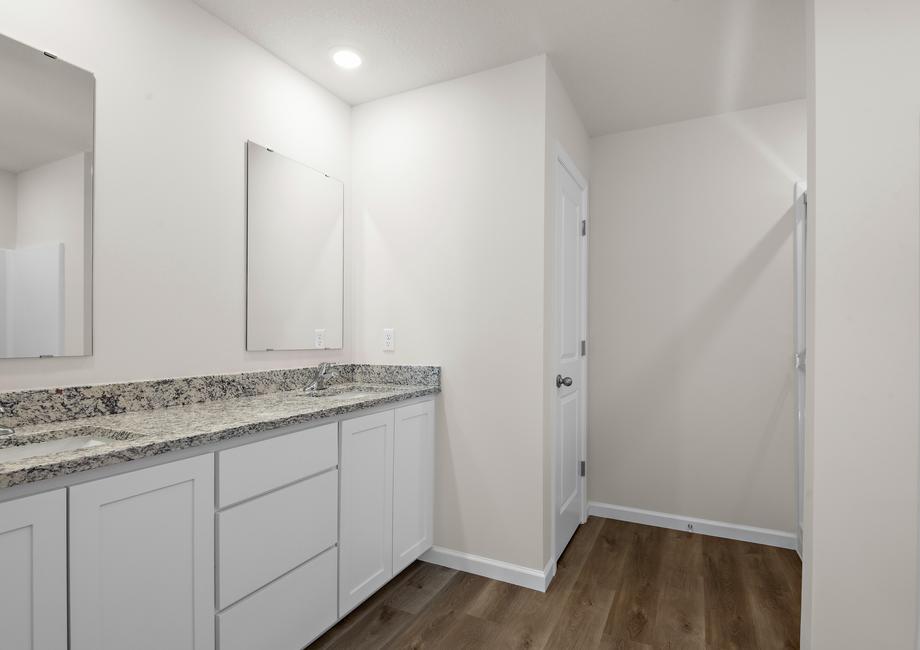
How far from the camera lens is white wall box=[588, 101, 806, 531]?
2.87m

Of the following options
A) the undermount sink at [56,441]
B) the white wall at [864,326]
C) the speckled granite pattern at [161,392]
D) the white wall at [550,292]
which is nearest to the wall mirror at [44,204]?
the speckled granite pattern at [161,392]

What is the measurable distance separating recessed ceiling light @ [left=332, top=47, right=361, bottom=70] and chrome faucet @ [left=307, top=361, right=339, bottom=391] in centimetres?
148

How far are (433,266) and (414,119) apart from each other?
816 millimetres

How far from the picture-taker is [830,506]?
155cm

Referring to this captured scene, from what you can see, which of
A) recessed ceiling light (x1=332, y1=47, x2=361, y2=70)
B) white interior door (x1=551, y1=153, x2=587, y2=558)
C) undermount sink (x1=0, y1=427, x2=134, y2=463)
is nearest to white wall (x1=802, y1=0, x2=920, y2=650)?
white interior door (x1=551, y1=153, x2=587, y2=558)

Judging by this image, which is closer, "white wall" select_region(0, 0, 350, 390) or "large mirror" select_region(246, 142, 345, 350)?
"white wall" select_region(0, 0, 350, 390)

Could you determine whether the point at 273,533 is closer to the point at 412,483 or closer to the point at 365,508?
the point at 365,508

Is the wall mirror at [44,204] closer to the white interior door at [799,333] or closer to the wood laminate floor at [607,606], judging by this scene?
the wood laminate floor at [607,606]

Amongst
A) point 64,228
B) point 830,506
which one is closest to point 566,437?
point 830,506

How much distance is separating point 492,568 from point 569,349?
4.08 ft

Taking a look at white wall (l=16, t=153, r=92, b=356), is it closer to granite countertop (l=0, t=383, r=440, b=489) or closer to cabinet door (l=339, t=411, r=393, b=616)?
granite countertop (l=0, t=383, r=440, b=489)

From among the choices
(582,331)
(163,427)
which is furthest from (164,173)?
(582,331)

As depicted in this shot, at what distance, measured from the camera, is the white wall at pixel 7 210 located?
4.85 ft

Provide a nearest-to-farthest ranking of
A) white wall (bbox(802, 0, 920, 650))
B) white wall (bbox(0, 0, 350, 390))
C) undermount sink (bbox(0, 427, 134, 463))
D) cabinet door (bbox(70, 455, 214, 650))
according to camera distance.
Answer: cabinet door (bbox(70, 455, 214, 650)) < undermount sink (bbox(0, 427, 134, 463)) < white wall (bbox(802, 0, 920, 650)) < white wall (bbox(0, 0, 350, 390))
